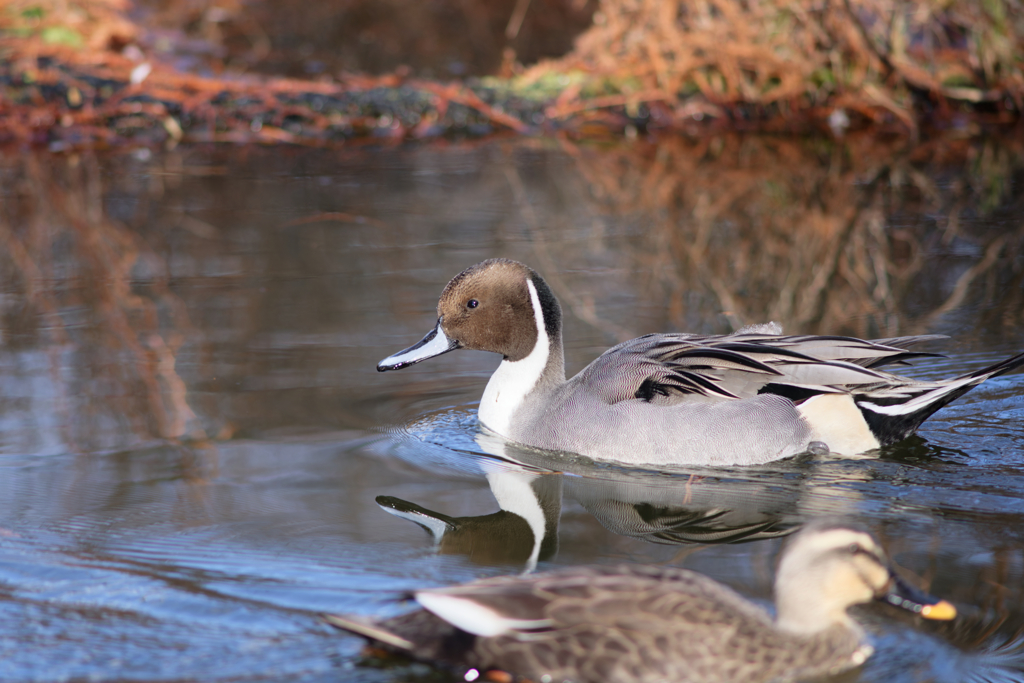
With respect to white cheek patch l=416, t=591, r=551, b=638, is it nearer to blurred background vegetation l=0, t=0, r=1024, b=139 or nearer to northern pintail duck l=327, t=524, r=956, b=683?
northern pintail duck l=327, t=524, r=956, b=683

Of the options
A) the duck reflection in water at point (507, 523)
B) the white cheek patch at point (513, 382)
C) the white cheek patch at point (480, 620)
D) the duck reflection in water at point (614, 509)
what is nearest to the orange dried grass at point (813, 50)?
the white cheek patch at point (513, 382)

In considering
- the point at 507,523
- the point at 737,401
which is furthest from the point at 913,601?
the point at 737,401

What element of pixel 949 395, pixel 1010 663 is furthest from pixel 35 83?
pixel 1010 663

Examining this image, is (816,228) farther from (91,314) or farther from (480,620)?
(480,620)

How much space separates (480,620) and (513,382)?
7.47 feet

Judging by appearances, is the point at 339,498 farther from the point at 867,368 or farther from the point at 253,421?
the point at 867,368

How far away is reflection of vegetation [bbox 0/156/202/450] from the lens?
5156 mm

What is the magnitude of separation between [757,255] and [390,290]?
2456mm

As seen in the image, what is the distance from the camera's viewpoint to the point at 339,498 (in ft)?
13.8

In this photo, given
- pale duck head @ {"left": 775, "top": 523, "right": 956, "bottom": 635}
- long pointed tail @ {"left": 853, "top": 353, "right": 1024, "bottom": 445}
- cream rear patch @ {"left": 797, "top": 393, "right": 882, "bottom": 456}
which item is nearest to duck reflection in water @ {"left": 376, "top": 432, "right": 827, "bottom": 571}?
cream rear patch @ {"left": 797, "top": 393, "right": 882, "bottom": 456}

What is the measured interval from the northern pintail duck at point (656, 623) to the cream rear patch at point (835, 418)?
5.15 feet

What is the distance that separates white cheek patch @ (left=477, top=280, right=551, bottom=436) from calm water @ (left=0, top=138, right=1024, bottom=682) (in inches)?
5.0

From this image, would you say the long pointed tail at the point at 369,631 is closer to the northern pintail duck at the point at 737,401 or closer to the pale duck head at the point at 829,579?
the pale duck head at the point at 829,579

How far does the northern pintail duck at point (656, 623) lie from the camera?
2.82m
